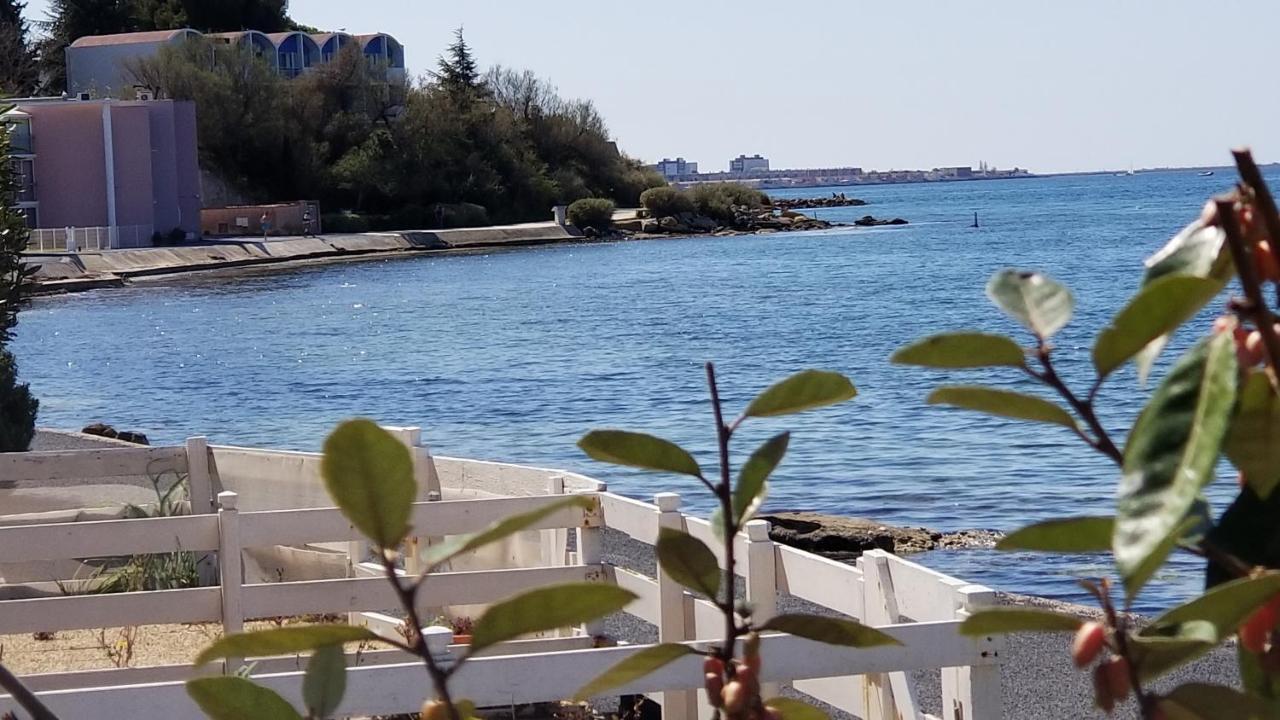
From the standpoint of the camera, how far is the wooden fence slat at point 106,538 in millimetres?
5574

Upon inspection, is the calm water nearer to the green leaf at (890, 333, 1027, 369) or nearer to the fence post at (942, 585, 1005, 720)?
the fence post at (942, 585, 1005, 720)

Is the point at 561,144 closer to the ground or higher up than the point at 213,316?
higher up

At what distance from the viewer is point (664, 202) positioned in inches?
3600

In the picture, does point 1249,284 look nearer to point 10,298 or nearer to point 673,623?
point 673,623

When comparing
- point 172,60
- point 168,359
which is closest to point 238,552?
point 168,359

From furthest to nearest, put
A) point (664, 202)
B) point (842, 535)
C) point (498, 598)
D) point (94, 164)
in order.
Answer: point (664, 202) < point (94, 164) < point (842, 535) < point (498, 598)

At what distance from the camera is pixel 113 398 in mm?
27688

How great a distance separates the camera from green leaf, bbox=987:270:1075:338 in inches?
26.9

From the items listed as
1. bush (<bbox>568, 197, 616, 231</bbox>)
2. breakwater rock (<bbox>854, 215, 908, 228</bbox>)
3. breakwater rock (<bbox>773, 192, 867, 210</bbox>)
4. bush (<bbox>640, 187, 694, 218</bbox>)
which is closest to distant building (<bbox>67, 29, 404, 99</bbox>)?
bush (<bbox>568, 197, 616, 231</bbox>)

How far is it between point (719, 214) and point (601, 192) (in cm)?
731

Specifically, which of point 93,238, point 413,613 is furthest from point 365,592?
point 93,238

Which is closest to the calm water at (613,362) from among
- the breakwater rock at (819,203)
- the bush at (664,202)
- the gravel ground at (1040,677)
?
the gravel ground at (1040,677)

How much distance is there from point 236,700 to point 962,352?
0.43 metres

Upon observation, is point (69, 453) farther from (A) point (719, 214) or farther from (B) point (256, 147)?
(A) point (719, 214)
